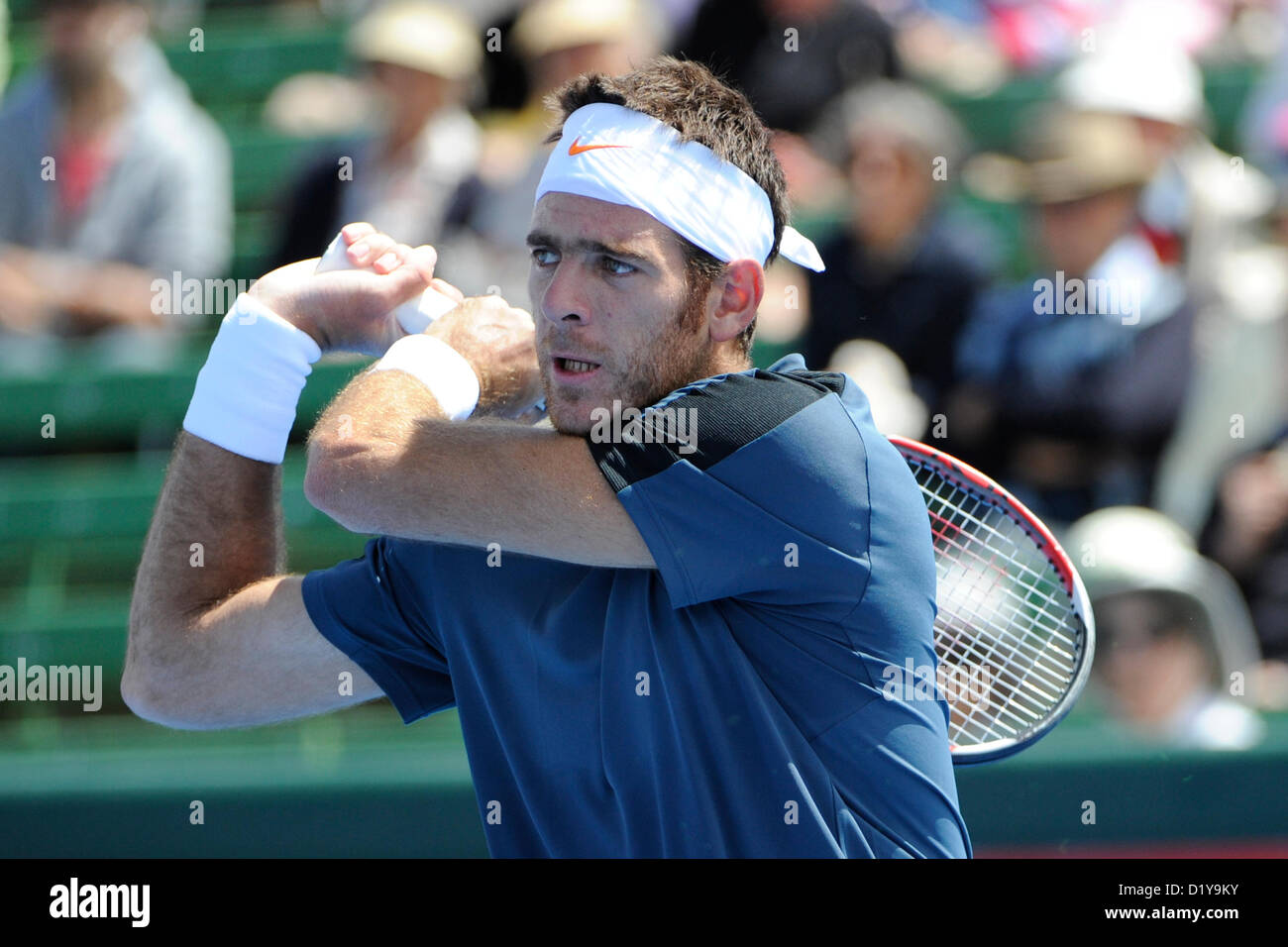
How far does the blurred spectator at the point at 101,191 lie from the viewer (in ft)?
19.7

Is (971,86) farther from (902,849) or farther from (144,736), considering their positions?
(902,849)

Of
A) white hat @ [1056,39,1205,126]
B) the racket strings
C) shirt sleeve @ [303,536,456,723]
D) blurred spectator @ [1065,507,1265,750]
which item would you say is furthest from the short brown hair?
white hat @ [1056,39,1205,126]

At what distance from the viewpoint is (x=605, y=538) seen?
7.52ft

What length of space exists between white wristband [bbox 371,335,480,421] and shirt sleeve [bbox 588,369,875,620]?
0.88 ft

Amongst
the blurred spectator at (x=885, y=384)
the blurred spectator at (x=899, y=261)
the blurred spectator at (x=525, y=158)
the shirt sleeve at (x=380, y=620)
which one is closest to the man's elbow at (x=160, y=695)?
the shirt sleeve at (x=380, y=620)

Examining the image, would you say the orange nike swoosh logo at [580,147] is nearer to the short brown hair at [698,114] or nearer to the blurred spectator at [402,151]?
the short brown hair at [698,114]

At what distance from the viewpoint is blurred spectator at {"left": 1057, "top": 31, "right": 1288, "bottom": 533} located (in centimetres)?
467

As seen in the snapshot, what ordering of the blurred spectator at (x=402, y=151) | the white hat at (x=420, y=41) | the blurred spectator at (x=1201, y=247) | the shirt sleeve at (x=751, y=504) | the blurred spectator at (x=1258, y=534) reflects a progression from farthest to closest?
the white hat at (x=420, y=41), the blurred spectator at (x=402, y=151), the blurred spectator at (x=1201, y=247), the blurred spectator at (x=1258, y=534), the shirt sleeve at (x=751, y=504)

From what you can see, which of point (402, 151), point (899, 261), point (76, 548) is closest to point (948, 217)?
point (899, 261)

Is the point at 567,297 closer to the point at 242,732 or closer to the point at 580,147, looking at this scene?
the point at 580,147

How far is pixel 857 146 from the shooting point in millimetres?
5223

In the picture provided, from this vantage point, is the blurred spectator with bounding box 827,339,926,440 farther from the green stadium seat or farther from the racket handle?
the racket handle

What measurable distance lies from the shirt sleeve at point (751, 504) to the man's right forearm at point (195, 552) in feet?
2.03
